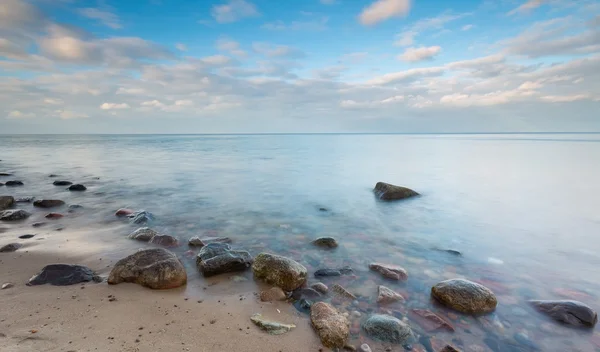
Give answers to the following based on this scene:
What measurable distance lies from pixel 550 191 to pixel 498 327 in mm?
16965

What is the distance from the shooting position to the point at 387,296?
16.8 feet

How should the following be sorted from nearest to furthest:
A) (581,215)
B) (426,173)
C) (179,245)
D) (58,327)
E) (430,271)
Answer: (58,327), (430,271), (179,245), (581,215), (426,173)

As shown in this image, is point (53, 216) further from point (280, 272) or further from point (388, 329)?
point (388, 329)

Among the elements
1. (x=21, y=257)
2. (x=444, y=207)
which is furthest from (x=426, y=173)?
(x=21, y=257)

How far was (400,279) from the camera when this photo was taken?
5.90 m

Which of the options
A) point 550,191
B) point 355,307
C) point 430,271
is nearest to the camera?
point 355,307

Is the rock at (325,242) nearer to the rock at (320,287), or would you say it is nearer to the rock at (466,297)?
the rock at (320,287)

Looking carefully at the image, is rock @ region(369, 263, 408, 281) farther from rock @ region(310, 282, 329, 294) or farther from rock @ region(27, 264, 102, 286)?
rock @ region(27, 264, 102, 286)

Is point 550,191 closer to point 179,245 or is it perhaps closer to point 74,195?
point 179,245

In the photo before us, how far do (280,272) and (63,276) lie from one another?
3.84m

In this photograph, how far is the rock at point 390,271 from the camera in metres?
5.93

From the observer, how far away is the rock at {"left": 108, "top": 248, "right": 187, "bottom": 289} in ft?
16.7

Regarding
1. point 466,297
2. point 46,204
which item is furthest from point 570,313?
point 46,204

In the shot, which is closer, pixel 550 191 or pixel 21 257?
pixel 21 257
